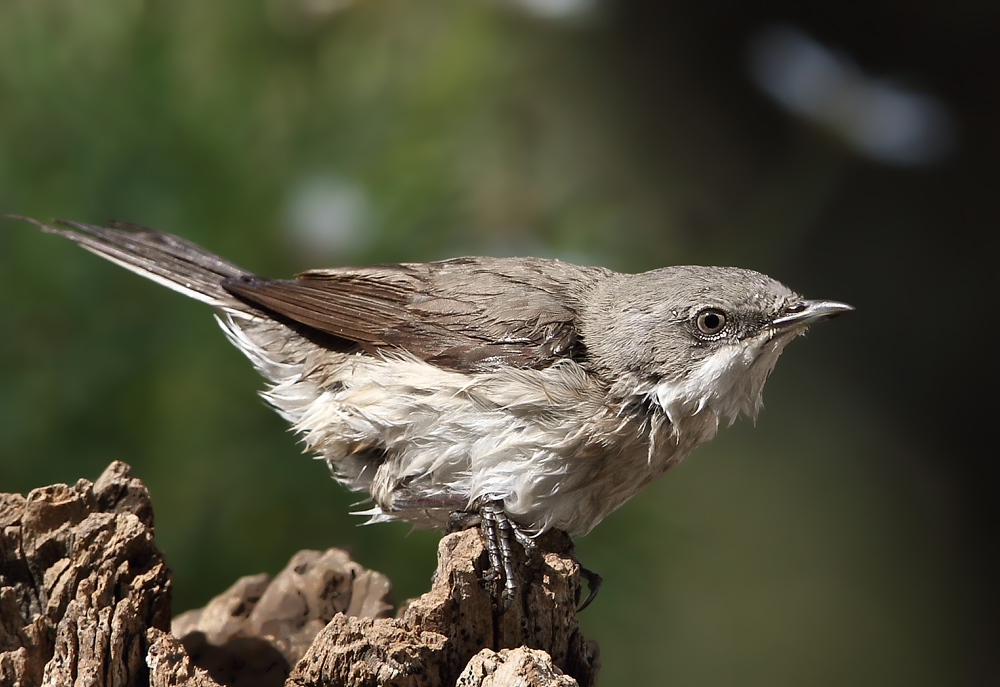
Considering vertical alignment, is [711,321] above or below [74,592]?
above

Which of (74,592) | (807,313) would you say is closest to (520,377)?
(807,313)

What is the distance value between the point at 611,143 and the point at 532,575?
377 cm

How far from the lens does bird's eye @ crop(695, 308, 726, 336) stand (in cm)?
255

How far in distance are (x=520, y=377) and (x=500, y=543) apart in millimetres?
452

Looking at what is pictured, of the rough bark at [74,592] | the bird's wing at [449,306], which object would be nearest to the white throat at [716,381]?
the bird's wing at [449,306]

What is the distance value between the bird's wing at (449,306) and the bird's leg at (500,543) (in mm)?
403

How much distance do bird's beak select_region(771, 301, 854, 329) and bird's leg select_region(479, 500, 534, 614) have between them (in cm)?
91

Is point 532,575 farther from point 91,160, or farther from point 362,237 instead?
point 91,160

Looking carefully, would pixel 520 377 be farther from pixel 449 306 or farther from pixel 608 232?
pixel 608 232

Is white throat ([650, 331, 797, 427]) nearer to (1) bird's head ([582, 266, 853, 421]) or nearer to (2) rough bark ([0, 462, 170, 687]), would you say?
(1) bird's head ([582, 266, 853, 421])

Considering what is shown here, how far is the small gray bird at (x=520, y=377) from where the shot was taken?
8.28ft

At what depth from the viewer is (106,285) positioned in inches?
161

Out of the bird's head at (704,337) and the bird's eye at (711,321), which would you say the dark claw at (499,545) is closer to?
the bird's head at (704,337)

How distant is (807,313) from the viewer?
250 cm
